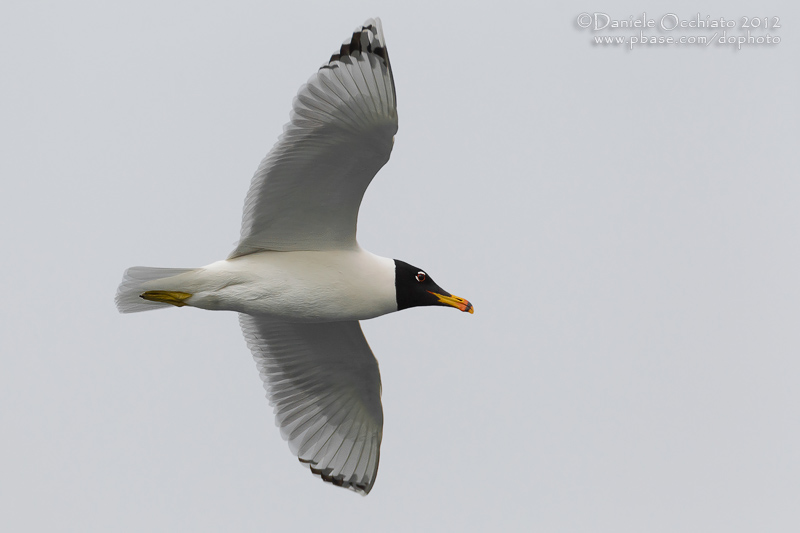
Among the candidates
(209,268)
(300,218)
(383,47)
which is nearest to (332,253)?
(300,218)

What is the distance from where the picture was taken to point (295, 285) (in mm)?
9406

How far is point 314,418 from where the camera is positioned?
10.8m

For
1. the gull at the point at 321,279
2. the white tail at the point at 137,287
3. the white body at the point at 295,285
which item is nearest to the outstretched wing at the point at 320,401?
the gull at the point at 321,279

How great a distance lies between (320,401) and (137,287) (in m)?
2.23

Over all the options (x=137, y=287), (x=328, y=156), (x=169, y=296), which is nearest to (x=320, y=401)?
(x=169, y=296)

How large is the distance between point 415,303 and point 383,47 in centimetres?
230

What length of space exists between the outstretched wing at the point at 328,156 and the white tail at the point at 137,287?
57cm

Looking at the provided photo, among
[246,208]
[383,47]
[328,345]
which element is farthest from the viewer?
[328,345]

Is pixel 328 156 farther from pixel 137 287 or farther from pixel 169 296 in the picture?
pixel 137 287

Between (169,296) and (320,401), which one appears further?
(320,401)

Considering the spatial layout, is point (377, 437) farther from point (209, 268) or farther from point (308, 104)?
point (308, 104)

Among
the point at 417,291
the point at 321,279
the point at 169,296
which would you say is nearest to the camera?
the point at 169,296

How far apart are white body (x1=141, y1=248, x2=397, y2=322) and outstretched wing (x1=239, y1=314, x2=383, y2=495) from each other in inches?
43.9

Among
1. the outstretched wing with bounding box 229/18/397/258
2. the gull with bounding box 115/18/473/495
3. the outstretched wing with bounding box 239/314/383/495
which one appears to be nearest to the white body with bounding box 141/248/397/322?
the gull with bounding box 115/18/473/495
